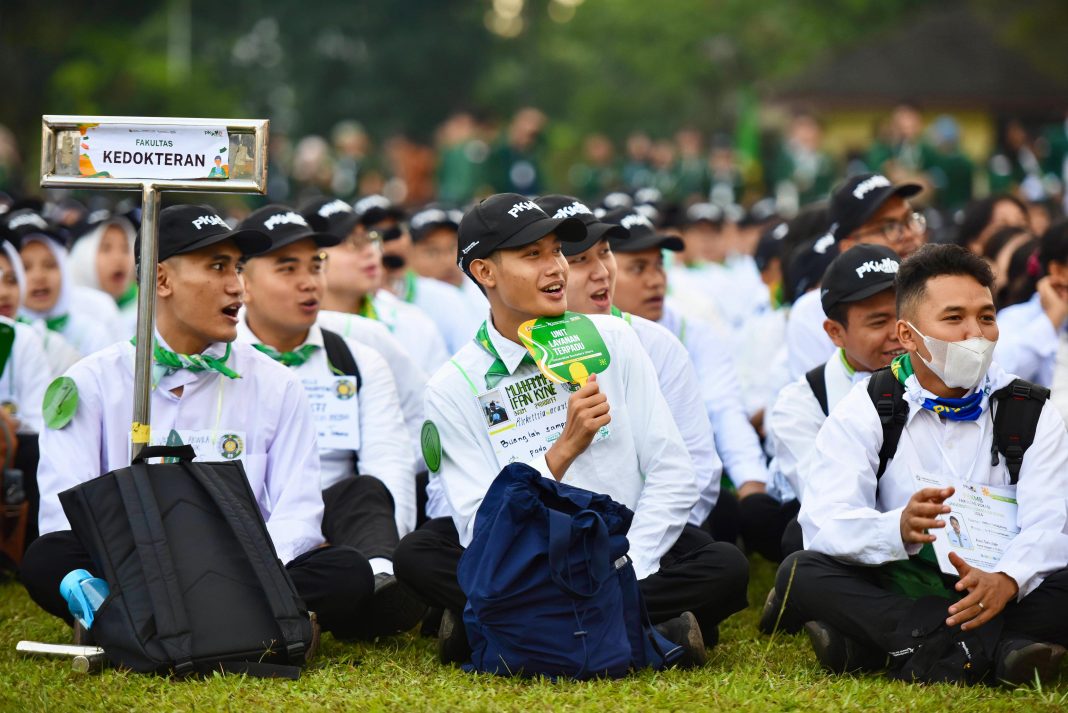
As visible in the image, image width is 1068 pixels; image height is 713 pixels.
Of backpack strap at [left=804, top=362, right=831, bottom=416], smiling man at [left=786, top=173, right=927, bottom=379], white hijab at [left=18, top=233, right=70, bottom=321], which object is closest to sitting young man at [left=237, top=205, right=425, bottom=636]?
backpack strap at [left=804, top=362, right=831, bottom=416]

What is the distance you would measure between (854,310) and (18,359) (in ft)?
14.9

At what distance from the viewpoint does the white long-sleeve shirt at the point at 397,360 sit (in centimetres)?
793

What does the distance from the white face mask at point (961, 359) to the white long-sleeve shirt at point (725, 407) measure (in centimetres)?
234

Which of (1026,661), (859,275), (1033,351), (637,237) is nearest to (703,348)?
(637,237)

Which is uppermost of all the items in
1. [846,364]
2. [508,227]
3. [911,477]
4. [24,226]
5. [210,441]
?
[24,226]

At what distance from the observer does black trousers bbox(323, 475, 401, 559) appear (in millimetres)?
6898

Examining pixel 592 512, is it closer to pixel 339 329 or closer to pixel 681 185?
pixel 339 329

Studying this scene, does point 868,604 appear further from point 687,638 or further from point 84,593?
point 84,593

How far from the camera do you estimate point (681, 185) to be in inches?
976

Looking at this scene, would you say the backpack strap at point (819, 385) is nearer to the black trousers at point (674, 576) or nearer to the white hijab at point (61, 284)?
the black trousers at point (674, 576)

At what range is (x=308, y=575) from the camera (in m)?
6.30

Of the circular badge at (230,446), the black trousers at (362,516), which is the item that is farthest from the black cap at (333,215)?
the circular badge at (230,446)

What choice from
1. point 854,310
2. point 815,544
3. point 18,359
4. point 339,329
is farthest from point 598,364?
point 18,359

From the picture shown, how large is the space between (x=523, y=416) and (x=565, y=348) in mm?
339
